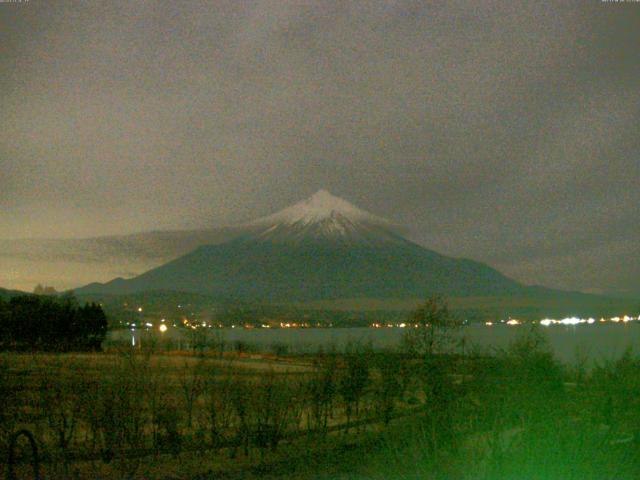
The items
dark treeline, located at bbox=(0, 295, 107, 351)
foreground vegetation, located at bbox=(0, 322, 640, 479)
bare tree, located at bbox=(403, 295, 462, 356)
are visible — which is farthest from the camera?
dark treeline, located at bbox=(0, 295, 107, 351)

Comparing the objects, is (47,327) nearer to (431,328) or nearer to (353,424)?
(431,328)

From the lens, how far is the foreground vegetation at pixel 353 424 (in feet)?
28.0

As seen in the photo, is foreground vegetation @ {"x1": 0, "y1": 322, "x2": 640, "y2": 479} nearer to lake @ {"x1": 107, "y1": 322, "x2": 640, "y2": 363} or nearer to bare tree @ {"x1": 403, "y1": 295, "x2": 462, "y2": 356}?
lake @ {"x1": 107, "y1": 322, "x2": 640, "y2": 363}

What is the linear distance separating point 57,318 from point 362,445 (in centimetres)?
4206

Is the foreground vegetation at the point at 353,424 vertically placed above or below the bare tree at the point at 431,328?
below

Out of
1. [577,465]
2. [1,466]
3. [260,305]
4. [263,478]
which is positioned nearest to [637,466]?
[577,465]

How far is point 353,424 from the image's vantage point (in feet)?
58.9

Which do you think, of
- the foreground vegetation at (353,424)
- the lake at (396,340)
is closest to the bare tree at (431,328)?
the lake at (396,340)

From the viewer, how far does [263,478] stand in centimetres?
1202

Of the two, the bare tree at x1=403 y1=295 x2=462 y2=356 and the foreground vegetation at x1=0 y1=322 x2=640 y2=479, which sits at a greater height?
the bare tree at x1=403 y1=295 x2=462 y2=356

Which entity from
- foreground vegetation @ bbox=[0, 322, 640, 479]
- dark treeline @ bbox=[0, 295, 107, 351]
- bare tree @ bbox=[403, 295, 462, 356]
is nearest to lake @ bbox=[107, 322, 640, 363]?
bare tree @ bbox=[403, 295, 462, 356]

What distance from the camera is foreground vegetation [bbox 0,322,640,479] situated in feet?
28.0

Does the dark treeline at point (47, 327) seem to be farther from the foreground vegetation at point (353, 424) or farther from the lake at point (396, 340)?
the foreground vegetation at point (353, 424)

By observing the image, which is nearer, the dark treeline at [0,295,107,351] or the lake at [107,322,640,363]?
the lake at [107,322,640,363]
